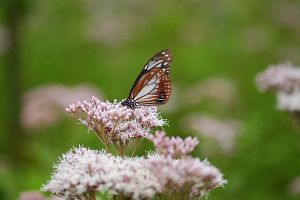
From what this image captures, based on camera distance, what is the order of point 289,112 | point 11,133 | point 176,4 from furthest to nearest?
point 176,4 → point 11,133 → point 289,112

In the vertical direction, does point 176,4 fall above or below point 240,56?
above

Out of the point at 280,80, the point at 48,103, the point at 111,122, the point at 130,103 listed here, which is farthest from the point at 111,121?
the point at 48,103

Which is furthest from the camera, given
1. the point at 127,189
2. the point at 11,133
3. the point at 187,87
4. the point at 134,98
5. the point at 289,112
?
the point at 187,87

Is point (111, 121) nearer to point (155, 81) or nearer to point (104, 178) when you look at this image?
point (104, 178)

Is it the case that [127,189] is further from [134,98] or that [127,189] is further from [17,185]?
[17,185]

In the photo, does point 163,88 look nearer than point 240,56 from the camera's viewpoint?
Yes

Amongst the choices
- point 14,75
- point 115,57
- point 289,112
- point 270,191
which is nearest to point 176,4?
point 115,57

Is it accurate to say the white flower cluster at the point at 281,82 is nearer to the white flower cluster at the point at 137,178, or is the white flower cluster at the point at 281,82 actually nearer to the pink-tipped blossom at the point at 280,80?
the pink-tipped blossom at the point at 280,80
